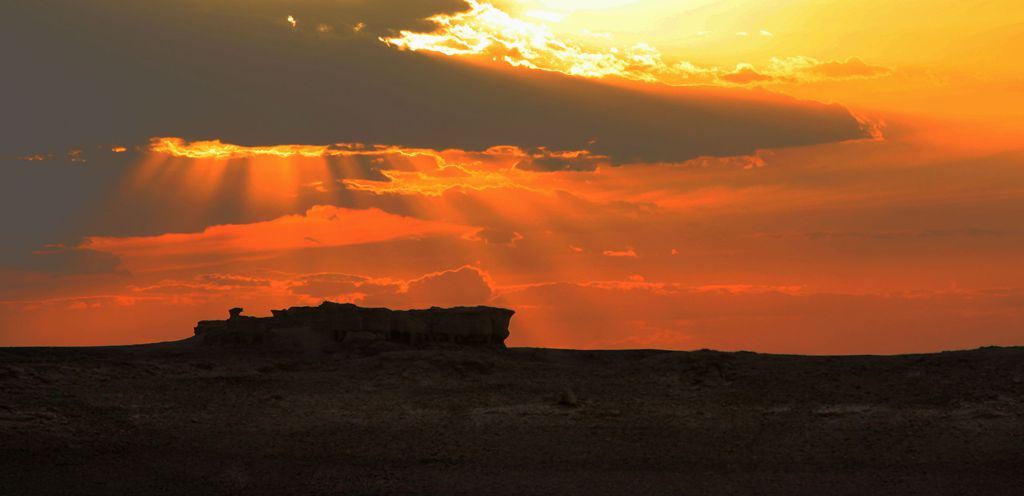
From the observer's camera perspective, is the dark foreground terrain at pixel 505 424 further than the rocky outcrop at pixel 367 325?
No

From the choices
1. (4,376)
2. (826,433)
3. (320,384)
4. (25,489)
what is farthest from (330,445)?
(826,433)

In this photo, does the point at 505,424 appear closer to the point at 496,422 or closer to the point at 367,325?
the point at 496,422

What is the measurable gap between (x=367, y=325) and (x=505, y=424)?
16.6 m

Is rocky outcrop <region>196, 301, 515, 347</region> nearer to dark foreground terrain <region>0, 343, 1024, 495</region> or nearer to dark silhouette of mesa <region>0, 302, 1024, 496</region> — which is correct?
dark silhouette of mesa <region>0, 302, 1024, 496</region>

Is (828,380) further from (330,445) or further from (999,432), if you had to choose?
(330,445)

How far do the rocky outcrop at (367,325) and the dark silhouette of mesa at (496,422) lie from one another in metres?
1.32

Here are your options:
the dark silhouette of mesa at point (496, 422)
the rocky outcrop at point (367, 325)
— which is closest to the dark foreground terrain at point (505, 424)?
the dark silhouette of mesa at point (496, 422)

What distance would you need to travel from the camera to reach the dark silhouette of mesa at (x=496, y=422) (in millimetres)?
49562

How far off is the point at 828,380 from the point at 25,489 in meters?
36.9

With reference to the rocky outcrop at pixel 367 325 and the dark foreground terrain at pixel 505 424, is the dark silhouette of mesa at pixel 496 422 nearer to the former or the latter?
the dark foreground terrain at pixel 505 424

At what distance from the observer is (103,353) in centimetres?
6412

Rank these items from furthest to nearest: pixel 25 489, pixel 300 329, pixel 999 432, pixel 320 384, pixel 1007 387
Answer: pixel 300 329 → pixel 320 384 → pixel 1007 387 → pixel 999 432 → pixel 25 489

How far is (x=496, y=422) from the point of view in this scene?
5562cm

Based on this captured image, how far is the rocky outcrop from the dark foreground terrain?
3684mm
